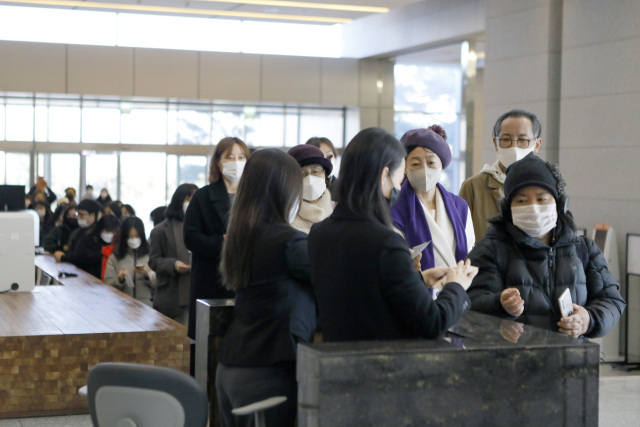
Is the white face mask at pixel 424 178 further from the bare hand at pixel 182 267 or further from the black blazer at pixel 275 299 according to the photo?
the bare hand at pixel 182 267

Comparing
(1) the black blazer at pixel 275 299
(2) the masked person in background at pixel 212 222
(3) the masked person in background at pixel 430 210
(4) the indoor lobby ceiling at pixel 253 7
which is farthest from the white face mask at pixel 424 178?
(4) the indoor lobby ceiling at pixel 253 7

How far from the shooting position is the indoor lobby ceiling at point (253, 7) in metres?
14.8

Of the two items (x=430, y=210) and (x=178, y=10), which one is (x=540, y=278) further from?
(x=178, y=10)

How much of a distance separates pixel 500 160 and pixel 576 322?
1.52m

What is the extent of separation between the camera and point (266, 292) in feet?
8.16

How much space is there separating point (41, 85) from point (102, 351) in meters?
12.3

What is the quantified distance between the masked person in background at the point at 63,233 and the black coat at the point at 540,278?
8.70 meters

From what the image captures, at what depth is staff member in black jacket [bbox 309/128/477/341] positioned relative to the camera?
2.02m

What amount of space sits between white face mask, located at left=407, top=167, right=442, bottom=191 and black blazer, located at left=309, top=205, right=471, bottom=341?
3.75ft

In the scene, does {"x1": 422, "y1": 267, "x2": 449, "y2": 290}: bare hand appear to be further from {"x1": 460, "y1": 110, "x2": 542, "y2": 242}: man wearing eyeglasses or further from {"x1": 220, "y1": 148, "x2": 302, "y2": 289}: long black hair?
{"x1": 460, "y1": 110, "x2": 542, "y2": 242}: man wearing eyeglasses

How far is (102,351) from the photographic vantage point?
435cm

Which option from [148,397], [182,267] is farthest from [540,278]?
[182,267]

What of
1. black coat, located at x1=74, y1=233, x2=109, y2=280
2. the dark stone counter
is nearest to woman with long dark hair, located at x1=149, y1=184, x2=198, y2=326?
black coat, located at x1=74, y1=233, x2=109, y2=280

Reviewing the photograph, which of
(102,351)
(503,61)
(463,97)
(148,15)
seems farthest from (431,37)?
→ (102,351)
